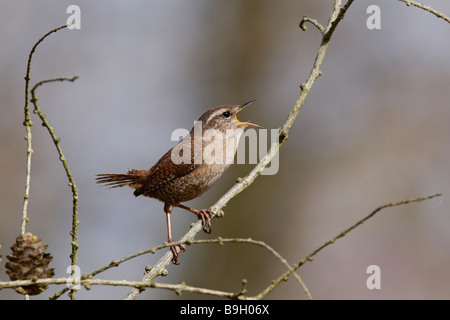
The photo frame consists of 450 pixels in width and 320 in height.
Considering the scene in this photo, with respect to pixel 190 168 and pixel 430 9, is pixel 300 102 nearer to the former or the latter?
pixel 430 9

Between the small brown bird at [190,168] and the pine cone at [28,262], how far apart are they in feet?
7.40

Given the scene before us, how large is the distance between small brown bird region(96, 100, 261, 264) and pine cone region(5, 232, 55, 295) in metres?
2.26

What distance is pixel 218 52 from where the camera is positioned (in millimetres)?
10328

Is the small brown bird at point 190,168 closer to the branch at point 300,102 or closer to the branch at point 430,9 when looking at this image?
the branch at point 300,102

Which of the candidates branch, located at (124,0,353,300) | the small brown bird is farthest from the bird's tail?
branch, located at (124,0,353,300)

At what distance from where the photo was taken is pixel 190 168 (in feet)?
14.4

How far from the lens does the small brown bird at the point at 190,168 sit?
4.36 meters

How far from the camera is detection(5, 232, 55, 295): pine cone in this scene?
6.24 feet

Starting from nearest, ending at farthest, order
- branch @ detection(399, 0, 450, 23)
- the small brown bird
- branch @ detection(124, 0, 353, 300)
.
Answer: branch @ detection(399, 0, 450, 23), branch @ detection(124, 0, 353, 300), the small brown bird

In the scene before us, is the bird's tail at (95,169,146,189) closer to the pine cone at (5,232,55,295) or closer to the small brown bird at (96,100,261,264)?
the small brown bird at (96,100,261,264)

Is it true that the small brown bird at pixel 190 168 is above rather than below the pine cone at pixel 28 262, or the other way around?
above

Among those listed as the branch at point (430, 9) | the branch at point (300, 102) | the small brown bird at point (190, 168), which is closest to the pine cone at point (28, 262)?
the branch at point (300, 102)
